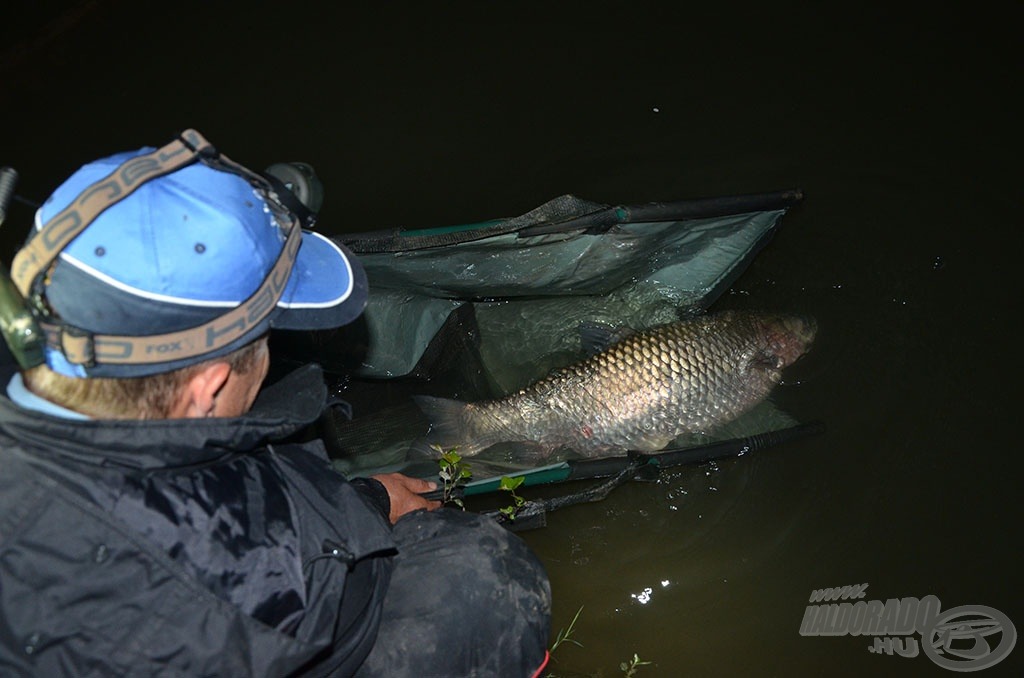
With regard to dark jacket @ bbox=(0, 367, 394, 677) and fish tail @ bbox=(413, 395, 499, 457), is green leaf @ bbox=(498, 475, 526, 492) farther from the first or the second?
dark jacket @ bbox=(0, 367, 394, 677)

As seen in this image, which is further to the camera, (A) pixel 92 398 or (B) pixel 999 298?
(B) pixel 999 298

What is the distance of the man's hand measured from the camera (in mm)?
2410

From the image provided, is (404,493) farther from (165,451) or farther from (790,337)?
(790,337)

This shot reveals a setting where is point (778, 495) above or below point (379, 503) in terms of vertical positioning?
below

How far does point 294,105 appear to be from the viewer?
173 inches

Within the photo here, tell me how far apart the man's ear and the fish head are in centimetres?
236

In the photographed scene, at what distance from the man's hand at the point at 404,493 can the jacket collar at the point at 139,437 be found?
0.90m

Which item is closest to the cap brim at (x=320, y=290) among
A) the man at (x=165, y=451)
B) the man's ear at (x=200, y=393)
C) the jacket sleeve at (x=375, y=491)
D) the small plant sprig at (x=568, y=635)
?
the man at (x=165, y=451)

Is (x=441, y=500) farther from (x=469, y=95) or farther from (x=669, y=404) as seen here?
(x=469, y=95)

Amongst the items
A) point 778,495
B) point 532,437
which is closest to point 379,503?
point 532,437

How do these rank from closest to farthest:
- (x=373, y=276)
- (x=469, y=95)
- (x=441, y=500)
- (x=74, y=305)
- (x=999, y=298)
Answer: (x=74, y=305) < (x=441, y=500) < (x=373, y=276) < (x=999, y=298) < (x=469, y=95)

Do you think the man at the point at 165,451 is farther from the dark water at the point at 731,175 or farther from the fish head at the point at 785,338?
the fish head at the point at 785,338

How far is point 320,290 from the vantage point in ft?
5.68

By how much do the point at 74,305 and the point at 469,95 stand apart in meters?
3.28
